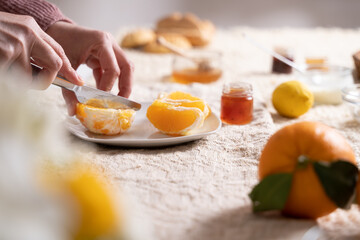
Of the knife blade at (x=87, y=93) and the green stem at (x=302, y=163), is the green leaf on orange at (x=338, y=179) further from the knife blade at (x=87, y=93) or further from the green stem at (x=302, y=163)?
the knife blade at (x=87, y=93)

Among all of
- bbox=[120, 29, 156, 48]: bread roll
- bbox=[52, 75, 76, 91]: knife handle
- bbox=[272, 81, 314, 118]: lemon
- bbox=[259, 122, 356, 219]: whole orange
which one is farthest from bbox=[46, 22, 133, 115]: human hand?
bbox=[120, 29, 156, 48]: bread roll

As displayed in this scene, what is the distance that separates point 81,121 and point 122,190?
0.27 metres

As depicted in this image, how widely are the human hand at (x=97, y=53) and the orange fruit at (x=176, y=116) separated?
7.5 inches

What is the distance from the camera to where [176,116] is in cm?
81

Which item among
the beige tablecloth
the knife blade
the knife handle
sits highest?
the knife handle

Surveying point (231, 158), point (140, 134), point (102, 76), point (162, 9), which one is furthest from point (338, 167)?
point (162, 9)

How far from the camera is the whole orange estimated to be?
51 cm

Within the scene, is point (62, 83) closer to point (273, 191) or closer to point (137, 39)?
point (273, 191)

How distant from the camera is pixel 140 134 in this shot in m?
0.86

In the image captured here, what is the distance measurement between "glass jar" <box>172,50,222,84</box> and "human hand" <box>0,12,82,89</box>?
69 cm

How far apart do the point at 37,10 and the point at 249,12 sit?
8.09 ft

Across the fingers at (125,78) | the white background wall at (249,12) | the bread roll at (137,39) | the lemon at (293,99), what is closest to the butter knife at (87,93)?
the fingers at (125,78)

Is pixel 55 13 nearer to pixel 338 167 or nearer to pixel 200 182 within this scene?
pixel 200 182

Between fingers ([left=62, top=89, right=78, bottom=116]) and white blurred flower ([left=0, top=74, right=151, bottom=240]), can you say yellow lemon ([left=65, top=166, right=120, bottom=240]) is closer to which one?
white blurred flower ([left=0, top=74, right=151, bottom=240])
